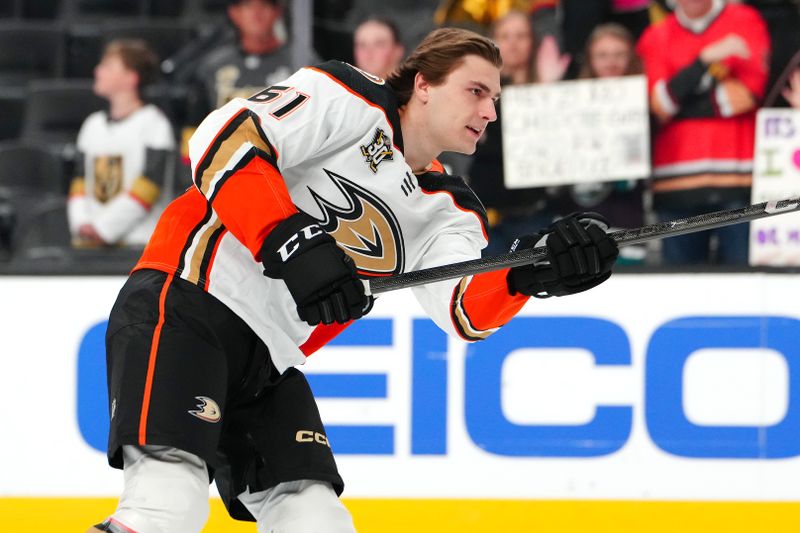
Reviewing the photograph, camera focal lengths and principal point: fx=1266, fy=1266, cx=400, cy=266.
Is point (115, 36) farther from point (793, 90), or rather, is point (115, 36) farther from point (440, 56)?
point (440, 56)

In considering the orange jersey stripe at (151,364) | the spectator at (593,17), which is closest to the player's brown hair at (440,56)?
the orange jersey stripe at (151,364)

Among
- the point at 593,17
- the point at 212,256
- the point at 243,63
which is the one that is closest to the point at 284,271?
the point at 212,256

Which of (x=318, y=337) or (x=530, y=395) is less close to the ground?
(x=318, y=337)

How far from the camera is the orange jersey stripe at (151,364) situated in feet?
7.21

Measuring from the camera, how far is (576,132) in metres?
4.01

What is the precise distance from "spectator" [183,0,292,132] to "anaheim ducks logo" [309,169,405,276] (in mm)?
1923

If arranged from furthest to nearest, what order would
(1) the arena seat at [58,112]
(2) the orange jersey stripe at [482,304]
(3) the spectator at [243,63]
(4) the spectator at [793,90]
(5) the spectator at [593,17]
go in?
(1) the arena seat at [58,112]
(3) the spectator at [243,63]
(5) the spectator at [593,17]
(4) the spectator at [793,90]
(2) the orange jersey stripe at [482,304]

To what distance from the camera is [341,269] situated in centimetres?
217

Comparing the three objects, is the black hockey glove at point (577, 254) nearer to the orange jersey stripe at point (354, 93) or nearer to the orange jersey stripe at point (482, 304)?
the orange jersey stripe at point (482, 304)

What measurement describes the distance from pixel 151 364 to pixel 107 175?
2.19 metres

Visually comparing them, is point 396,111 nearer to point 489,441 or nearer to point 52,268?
point 489,441

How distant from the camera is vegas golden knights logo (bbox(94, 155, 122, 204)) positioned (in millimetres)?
4277

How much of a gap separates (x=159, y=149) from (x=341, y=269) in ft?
7.45

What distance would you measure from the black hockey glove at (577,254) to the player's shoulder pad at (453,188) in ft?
0.85
